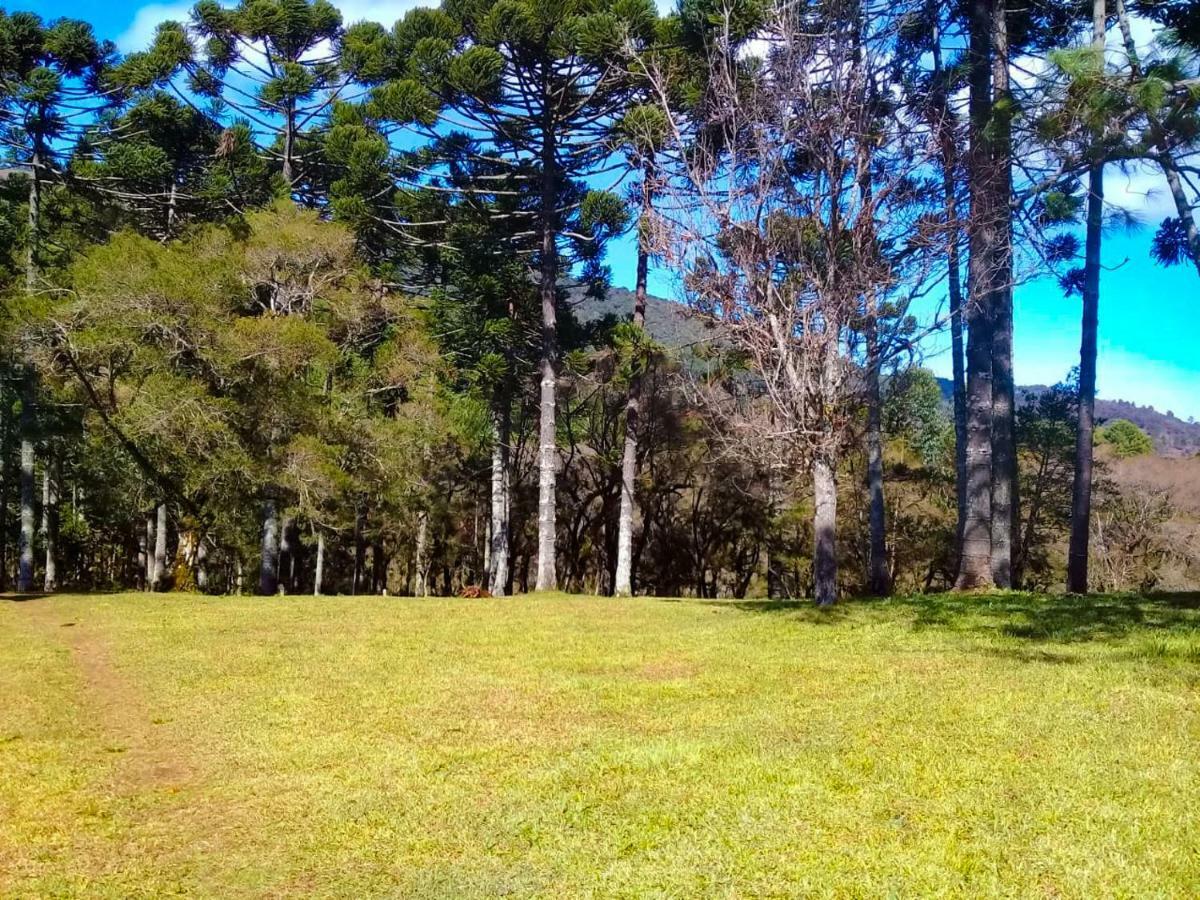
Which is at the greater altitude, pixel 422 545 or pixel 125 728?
pixel 422 545

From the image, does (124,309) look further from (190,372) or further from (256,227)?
(256,227)

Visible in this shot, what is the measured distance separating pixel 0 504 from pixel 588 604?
69.3ft

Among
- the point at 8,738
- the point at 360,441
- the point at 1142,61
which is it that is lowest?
the point at 8,738

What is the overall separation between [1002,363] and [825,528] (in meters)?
4.52

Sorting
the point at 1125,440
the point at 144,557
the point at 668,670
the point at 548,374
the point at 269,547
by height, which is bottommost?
the point at 144,557

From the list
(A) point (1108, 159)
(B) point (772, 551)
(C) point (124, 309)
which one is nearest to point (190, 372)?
(C) point (124, 309)

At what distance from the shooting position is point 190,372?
61.2 feet

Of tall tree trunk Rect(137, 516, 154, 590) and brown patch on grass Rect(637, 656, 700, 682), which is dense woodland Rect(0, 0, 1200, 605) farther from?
brown patch on grass Rect(637, 656, 700, 682)

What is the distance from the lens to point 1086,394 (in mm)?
15172

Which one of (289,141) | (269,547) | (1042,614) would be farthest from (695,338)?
(289,141)

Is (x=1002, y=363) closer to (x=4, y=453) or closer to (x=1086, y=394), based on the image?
(x=1086, y=394)

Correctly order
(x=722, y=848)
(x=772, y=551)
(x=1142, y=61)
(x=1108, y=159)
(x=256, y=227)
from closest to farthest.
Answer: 1. (x=722, y=848)
2. (x=1142, y=61)
3. (x=1108, y=159)
4. (x=256, y=227)
5. (x=772, y=551)

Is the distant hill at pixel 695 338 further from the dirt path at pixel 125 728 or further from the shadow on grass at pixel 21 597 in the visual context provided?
the shadow on grass at pixel 21 597

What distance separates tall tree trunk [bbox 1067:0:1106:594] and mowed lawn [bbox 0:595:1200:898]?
164 inches
